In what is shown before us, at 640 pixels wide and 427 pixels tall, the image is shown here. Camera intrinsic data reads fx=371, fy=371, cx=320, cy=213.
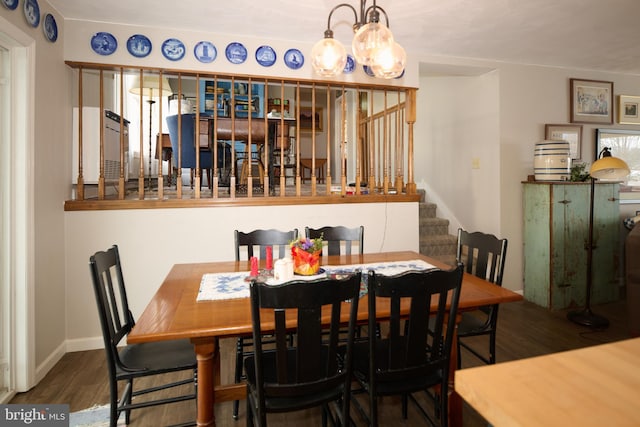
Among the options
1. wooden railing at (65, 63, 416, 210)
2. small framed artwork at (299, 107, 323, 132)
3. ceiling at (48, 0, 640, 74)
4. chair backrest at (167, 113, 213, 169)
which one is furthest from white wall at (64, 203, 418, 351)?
small framed artwork at (299, 107, 323, 132)

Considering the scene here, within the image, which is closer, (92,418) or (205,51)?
(92,418)

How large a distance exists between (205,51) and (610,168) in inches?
136

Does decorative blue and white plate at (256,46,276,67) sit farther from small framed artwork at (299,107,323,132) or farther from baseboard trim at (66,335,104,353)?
small framed artwork at (299,107,323,132)

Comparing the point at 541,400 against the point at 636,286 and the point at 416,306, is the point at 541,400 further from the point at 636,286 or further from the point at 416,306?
the point at 636,286

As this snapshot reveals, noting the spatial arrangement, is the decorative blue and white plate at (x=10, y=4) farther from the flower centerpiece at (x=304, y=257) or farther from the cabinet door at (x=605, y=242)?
the cabinet door at (x=605, y=242)

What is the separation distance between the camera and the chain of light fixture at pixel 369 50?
5.61 feet

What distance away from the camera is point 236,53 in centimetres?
313

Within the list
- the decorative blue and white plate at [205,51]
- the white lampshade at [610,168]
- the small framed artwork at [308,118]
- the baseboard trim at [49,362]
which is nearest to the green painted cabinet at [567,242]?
the white lampshade at [610,168]

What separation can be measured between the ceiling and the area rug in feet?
8.49

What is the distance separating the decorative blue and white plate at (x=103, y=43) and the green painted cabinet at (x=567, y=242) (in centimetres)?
403

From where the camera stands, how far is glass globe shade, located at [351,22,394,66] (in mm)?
1708

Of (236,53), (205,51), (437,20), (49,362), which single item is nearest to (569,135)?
(437,20)

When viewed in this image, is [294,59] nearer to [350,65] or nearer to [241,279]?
[350,65]

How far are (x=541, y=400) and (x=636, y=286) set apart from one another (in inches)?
132
